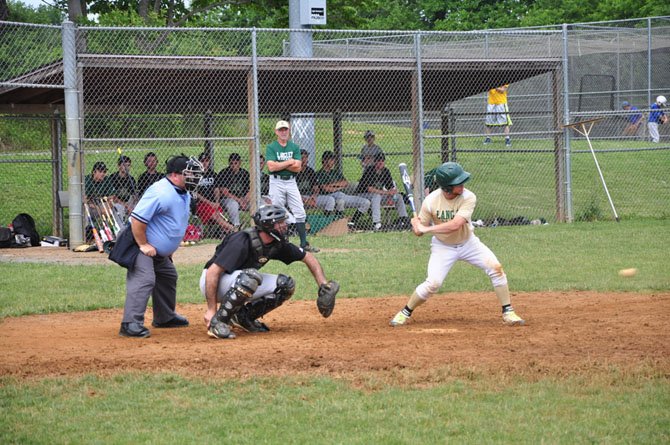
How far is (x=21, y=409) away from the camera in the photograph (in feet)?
19.9

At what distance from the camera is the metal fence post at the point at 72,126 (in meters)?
14.3

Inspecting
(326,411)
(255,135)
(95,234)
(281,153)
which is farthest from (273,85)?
(326,411)

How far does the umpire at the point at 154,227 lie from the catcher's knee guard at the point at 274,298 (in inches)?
34.7

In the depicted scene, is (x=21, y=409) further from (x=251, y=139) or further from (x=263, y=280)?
(x=251, y=139)

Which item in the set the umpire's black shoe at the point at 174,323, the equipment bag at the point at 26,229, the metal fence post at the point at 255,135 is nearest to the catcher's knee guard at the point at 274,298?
the umpire's black shoe at the point at 174,323

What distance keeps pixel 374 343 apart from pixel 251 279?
3.72ft

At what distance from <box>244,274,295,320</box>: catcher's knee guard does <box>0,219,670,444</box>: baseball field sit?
0.84 ft

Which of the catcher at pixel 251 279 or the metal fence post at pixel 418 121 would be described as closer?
the catcher at pixel 251 279

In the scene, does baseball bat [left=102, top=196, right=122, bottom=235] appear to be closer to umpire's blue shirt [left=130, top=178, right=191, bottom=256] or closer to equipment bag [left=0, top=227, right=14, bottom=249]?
equipment bag [left=0, top=227, right=14, bottom=249]

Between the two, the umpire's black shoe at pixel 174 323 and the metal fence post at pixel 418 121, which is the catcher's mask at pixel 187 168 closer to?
the umpire's black shoe at pixel 174 323

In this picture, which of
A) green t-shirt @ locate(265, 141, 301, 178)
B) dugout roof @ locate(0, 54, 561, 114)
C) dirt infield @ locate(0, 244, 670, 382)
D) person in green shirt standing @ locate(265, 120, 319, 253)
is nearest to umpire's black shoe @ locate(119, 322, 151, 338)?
dirt infield @ locate(0, 244, 670, 382)

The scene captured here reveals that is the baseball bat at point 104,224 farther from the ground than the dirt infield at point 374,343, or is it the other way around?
the baseball bat at point 104,224

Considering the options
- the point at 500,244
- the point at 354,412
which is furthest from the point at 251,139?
the point at 354,412

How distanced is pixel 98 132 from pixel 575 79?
45.5ft
